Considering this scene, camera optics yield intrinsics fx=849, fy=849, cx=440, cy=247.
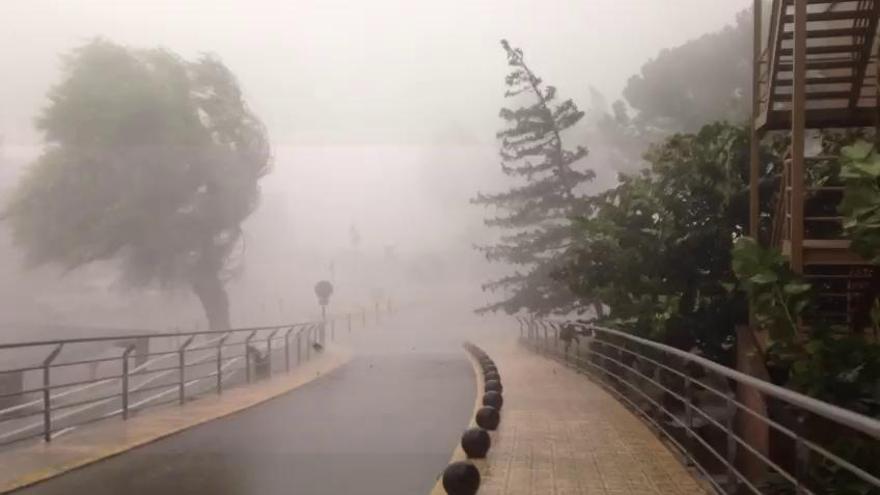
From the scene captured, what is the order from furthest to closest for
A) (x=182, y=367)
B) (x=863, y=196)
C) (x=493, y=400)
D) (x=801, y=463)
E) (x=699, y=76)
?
(x=699, y=76)
(x=182, y=367)
(x=493, y=400)
(x=863, y=196)
(x=801, y=463)

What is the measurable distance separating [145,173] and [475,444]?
2960 cm

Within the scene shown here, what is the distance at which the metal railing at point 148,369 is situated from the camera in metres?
13.8

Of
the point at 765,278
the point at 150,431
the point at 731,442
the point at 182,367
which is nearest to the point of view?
the point at 731,442

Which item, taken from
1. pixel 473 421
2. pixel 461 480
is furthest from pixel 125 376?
pixel 461 480

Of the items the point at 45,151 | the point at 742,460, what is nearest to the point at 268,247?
the point at 45,151

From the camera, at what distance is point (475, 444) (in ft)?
27.5

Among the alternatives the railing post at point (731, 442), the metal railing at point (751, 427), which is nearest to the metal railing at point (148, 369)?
the metal railing at point (751, 427)

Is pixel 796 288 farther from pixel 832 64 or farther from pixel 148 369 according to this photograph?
pixel 148 369

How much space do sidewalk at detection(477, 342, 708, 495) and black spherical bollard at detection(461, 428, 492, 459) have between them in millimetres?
117

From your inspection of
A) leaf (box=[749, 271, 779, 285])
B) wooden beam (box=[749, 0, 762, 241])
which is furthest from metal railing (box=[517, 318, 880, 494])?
wooden beam (box=[749, 0, 762, 241])

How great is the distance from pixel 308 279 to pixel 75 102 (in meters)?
32.2

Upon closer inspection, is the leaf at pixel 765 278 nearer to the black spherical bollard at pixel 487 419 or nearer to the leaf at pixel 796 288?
the leaf at pixel 796 288

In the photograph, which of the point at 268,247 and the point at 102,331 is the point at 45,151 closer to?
the point at 102,331

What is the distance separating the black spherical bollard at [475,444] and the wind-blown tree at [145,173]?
2902 centimetres
